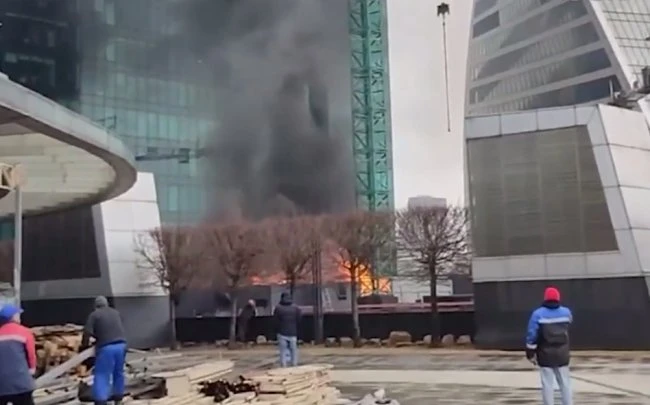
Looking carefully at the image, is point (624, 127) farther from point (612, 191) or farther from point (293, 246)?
point (293, 246)

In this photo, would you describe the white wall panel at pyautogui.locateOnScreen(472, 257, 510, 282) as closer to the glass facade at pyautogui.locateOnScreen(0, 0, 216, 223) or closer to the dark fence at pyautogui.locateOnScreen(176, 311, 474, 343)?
the dark fence at pyautogui.locateOnScreen(176, 311, 474, 343)

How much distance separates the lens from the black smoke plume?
73.2 m

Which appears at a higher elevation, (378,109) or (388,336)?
(378,109)

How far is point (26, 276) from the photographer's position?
3491 cm

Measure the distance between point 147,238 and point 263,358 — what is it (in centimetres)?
886

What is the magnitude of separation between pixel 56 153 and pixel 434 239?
16609 mm

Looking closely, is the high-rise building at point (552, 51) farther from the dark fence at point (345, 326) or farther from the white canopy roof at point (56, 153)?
the white canopy roof at point (56, 153)

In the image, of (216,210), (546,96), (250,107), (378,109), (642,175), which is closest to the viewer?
(642,175)

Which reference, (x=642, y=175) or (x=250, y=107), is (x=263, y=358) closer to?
(x=642, y=175)

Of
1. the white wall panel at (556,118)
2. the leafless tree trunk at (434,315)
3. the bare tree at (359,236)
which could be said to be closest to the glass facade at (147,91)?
the bare tree at (359,236)

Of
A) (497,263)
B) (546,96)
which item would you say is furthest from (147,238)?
(546,96)

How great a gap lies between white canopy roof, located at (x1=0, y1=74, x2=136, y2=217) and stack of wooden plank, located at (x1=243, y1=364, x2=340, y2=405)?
4.97m

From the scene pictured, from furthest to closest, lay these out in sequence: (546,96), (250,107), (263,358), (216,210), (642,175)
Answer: (546,96)
(250,107)
(216,210)
(263,358)
(642,175)

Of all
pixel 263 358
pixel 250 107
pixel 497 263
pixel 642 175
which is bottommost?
pixel 263 358
